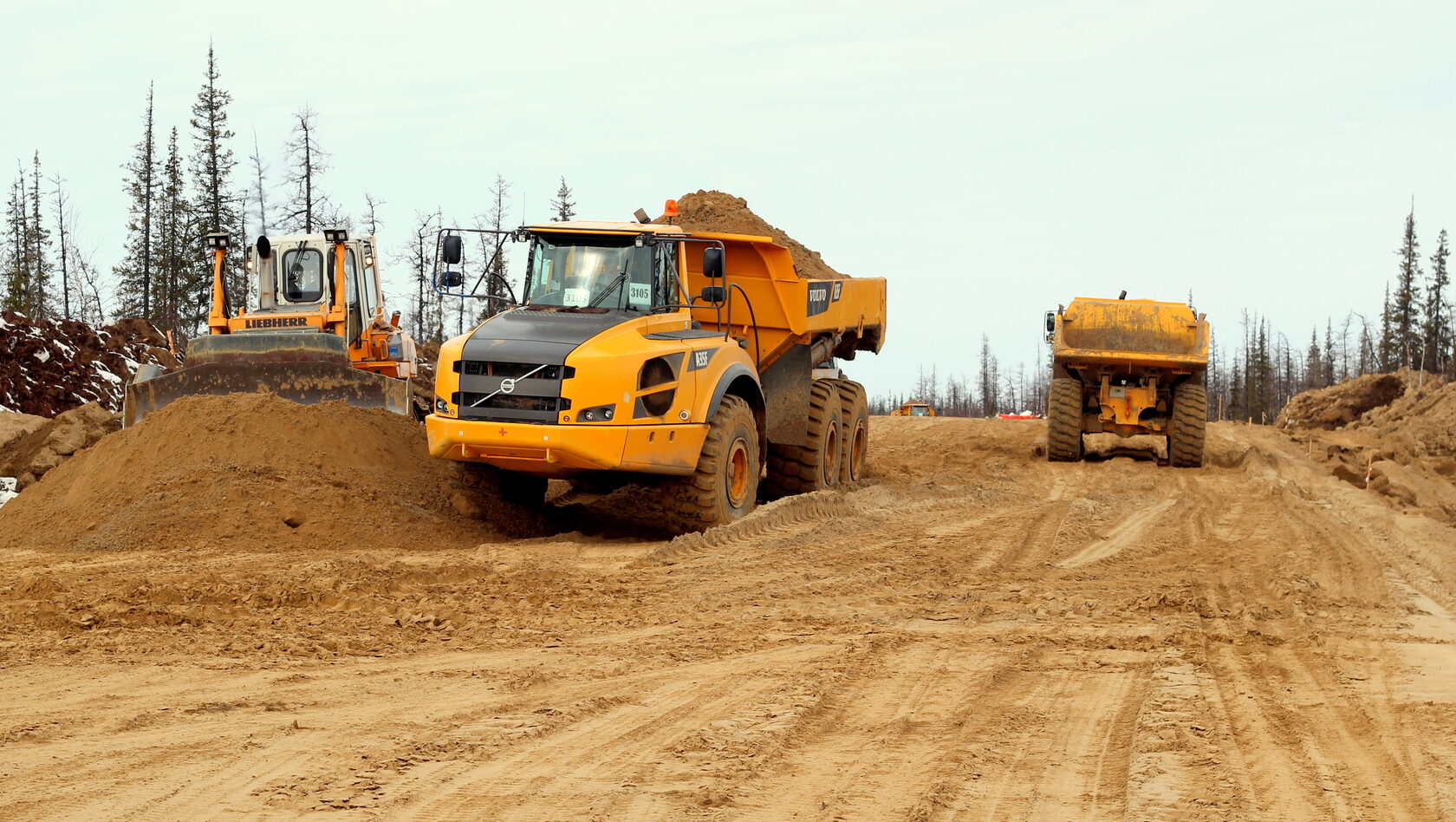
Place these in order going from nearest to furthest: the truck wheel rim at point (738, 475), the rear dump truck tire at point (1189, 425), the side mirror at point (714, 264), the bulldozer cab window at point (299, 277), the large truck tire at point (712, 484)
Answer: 1. the large truck tire at point (712, 484)
2. the side mirror at point (714, 264)
3. the truck wheel rim at point (738, 475)
4. the bulldozer cab window at point (299, 277)
5. the rear dump truck tire at point (1189, 425)

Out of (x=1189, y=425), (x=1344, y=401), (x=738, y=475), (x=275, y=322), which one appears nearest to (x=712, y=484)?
(x=738, y=475)

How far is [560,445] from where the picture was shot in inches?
408

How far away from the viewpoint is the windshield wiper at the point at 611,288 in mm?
11602

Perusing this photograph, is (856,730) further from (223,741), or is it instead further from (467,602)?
(467,602)

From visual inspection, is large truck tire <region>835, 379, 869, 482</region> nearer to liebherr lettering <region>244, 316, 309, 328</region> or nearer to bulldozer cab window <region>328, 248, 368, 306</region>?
bulldozer cab window <region>328, 248, 368, 306</region>

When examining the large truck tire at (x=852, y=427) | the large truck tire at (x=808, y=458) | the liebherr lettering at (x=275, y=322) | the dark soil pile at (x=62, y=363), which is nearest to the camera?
the large truck tire at (x=808, y=458)

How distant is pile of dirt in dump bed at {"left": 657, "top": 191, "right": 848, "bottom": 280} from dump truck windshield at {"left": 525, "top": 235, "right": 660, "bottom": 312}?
3180 mm

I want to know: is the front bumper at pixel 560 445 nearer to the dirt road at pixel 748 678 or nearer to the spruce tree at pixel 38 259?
the dirt road at pixel 748 678

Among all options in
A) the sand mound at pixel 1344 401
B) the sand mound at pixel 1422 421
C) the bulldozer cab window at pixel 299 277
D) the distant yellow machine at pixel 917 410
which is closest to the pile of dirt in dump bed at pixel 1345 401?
the sand mound at pixel 1344 401

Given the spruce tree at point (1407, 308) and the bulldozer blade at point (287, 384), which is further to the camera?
the spruce tree at point (1407, 308)

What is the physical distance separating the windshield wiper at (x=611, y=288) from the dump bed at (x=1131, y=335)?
387 inches

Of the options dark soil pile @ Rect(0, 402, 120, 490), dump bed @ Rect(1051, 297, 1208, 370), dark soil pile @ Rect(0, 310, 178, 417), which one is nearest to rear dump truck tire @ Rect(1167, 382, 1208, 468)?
dump bed @ Rect(1051, 297, 1208, 370)

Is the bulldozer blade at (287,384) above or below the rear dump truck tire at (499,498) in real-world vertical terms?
above

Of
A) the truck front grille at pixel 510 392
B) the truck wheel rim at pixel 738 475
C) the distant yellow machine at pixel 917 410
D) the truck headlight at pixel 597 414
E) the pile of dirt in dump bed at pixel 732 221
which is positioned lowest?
the distant yellow machine at pixel 917 410
